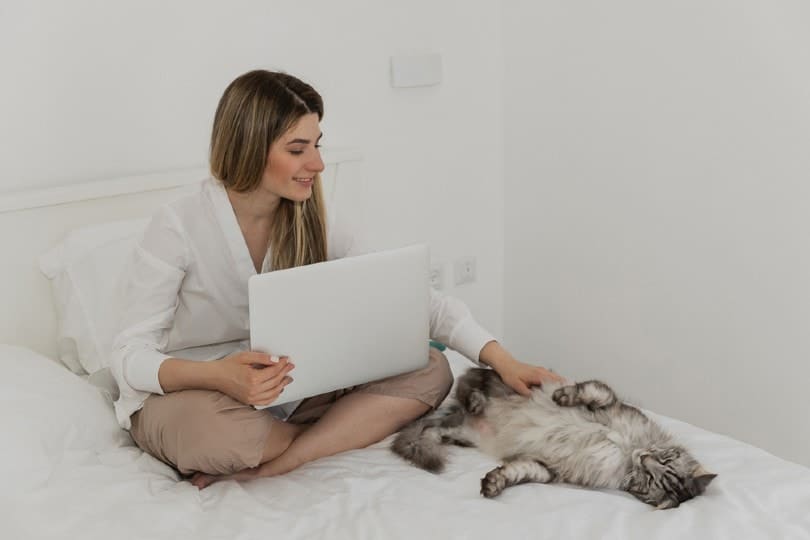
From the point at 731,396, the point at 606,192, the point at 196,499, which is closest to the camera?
the point at 196,499

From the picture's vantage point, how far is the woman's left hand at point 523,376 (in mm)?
2055

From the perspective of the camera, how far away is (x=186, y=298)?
6.76 feet

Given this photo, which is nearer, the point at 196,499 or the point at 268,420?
the point at 196,499

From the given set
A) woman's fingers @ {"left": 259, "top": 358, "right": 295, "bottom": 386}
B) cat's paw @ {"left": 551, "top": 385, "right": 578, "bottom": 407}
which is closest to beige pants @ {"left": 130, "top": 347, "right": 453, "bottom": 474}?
woman's fingers @ {"left": 259, "top": 358, "right": 295, "bottom": 386}

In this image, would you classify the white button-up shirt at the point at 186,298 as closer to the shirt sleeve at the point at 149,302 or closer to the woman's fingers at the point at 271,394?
the shirt sleeve at the point at 149,302

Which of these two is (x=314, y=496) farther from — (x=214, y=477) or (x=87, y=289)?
(x=87, y=289)

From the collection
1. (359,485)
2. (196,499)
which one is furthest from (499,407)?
(196,499)

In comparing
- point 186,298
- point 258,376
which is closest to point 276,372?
point 258,376

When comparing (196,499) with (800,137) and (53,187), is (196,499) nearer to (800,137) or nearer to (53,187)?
(53,187)

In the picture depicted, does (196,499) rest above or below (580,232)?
below

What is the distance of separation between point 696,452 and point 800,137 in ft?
3.25

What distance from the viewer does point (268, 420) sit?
1.92 m

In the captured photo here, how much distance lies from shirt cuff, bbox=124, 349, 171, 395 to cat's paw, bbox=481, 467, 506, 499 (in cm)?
66

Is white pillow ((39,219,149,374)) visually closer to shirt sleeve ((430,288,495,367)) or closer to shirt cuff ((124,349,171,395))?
shirt cuff ((124,349,171,395))
